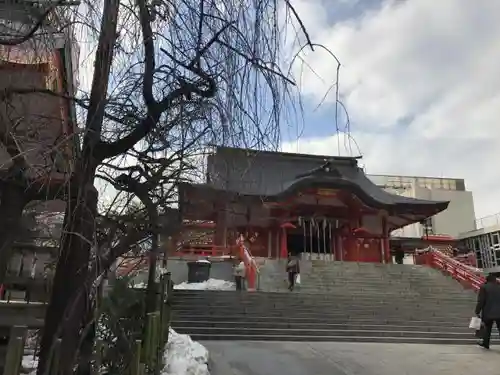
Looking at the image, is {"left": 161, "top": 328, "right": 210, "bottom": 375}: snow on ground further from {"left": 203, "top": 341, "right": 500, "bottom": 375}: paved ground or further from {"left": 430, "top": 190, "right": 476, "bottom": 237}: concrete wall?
{"left": 430, "top": 190, "right": 476, "bottom": 237}: concrete wall

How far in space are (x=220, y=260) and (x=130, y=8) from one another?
1441 centimetres

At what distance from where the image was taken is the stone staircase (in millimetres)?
10250

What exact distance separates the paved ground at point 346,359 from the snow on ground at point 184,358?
261mm

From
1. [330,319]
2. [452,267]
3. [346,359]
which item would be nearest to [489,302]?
[346,359]

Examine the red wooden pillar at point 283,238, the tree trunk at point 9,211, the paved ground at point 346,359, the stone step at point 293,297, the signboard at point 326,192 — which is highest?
the signboard at point 326,192

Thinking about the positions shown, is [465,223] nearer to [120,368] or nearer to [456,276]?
[456,276]

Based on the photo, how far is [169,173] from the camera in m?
3.65

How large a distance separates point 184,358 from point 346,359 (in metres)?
2.85

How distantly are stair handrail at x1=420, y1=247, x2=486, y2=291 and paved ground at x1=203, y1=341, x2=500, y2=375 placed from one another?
7.23 meters

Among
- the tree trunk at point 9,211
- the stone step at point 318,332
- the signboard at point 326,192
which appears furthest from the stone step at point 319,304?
the tree trunk at point 9,211

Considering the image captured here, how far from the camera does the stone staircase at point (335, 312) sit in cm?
1025

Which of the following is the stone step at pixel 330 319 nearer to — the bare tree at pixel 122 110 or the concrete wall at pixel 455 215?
the bare tree at pixel 122 110

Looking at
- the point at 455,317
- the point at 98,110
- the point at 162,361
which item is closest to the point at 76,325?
the point at 98,110

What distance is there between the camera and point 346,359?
24.1 feet
